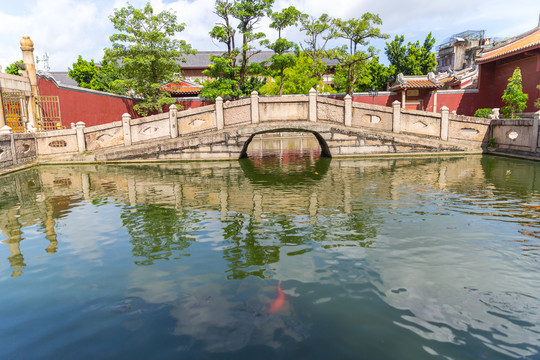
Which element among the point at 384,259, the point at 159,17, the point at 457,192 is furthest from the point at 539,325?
the point at 159,17

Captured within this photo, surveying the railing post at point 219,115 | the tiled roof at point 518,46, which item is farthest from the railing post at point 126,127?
the tiled roof at point 518,46

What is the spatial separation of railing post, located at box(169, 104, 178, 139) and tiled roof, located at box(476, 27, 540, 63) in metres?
15.4

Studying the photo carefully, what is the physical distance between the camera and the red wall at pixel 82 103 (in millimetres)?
16141

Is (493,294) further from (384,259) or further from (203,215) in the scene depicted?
(203,215)

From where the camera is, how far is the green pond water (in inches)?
112

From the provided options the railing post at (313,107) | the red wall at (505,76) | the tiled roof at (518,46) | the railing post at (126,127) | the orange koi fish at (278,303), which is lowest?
the orange koi fish at (278,303)

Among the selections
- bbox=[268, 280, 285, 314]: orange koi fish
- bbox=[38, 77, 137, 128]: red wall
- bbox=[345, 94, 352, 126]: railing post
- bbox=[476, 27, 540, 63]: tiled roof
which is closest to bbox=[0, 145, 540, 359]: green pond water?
bbox=[268, 280, 285, 314]: orange koi fish

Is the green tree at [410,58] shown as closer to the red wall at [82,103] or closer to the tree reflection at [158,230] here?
the red wall at [82,103]

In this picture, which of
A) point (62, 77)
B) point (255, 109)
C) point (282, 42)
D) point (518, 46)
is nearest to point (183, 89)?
point (282, 42)

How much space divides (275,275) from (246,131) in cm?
1050

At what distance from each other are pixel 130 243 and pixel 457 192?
256 inches

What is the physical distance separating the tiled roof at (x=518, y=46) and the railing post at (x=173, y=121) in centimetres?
1544

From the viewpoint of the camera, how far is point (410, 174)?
10062 millimetres

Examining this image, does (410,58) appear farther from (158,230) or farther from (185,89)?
(158,230)
